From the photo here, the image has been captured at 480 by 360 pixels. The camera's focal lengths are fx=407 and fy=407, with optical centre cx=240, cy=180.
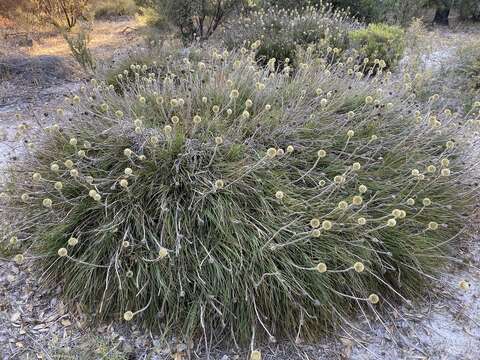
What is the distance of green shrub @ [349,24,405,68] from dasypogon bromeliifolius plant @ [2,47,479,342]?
2.76 metres

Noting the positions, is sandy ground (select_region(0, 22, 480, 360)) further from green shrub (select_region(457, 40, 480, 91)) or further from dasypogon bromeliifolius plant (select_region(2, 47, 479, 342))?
green shrub (select_region(457, 40, 480, 91))

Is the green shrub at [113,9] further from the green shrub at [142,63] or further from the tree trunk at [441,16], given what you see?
the tree trunk at [441,16]

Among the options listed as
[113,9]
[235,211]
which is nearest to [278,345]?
[235,211]

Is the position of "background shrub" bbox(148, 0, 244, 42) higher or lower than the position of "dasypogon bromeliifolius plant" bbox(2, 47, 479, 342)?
lower

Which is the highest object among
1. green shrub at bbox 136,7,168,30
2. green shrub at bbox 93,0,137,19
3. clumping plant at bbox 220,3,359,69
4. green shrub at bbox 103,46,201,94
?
clumping plant at bbox 220,3,359,69

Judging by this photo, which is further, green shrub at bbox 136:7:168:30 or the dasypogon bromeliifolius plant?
green shrub at bbox 136:7:168:30

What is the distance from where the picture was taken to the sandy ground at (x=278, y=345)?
2.36m

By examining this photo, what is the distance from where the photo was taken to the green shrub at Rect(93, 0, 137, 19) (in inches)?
431

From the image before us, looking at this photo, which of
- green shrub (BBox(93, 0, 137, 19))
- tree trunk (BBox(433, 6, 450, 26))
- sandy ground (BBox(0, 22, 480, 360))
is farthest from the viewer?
tree trunk (BBox(433, 6, 450, 26))

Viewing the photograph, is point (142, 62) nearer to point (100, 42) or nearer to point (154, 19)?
point (154, 19)

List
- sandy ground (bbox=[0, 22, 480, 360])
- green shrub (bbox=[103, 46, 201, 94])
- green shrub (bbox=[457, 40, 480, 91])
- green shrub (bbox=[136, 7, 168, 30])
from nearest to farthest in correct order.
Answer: sandy ground (bbox=[0, 22, 480, 360]), green shrub (bbox=[103, 46, 201, 94]), green shrub (bbox=[457, 40, 480, 91]), green shrub (bbox=[136, 7, 168, 30])

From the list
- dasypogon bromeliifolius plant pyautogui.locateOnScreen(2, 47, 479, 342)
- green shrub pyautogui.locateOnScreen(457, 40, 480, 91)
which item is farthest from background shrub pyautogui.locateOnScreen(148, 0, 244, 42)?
dasypogon bromeliifolius plant pyautogui.locateOnScreen(2, 47, 479, 342)

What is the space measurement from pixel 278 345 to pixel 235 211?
839 millimetres

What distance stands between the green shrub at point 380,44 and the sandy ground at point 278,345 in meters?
3.86
